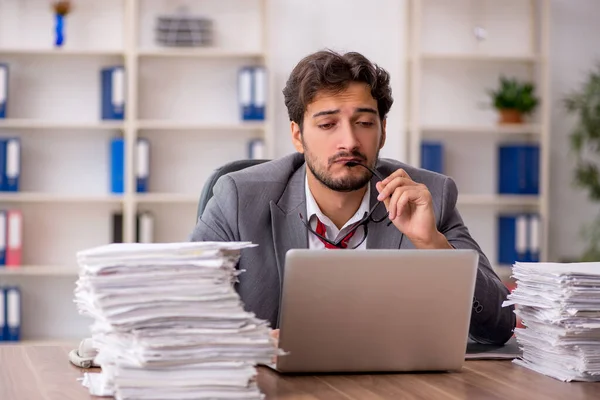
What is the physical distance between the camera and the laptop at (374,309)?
1.39m

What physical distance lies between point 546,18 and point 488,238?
1.22m

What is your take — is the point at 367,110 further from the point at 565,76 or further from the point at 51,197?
the point at 565,76

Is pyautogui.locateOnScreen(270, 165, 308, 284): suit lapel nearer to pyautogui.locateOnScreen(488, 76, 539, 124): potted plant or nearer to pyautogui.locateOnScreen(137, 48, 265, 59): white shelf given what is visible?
pyautogui.locateOnScreen(137, 48, 265, 59): white shelf

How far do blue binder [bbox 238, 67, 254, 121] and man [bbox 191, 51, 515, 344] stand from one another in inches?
91.2

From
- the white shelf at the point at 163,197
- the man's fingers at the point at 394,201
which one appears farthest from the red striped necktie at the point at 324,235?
the white shelf at the point at 163,197

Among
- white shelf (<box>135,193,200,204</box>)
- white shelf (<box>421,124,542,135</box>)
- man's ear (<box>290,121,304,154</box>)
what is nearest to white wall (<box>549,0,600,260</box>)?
white shelf (<box>421,124,542,135</box>)

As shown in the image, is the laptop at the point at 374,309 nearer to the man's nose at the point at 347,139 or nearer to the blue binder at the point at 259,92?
the man's nose at the point at 347,139

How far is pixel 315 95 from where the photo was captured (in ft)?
6.86

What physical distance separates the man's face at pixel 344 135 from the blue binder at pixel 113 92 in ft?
8.35

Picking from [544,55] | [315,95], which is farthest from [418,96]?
[315,95]

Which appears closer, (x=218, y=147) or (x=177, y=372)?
(x=177, y=372)

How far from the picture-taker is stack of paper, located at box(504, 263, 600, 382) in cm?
151

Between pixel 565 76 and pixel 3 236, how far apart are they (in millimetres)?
3119

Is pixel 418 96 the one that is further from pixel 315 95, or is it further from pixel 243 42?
pixel 315 95
